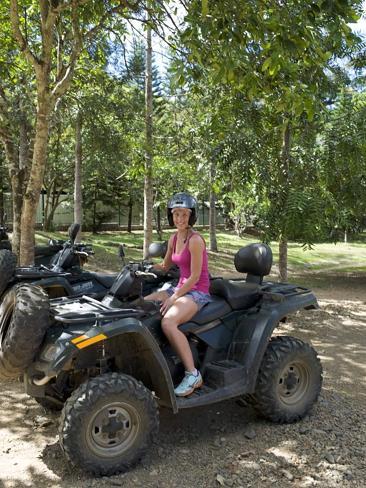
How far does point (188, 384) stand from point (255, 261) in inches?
52.4

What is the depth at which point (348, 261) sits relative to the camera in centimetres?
2122

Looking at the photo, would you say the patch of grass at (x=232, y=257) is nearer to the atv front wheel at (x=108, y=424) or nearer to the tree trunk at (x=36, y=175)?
the tree trunk at (x=36, y=175)

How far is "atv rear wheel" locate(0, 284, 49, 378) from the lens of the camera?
3451mm

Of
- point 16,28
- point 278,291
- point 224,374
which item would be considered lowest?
point 224,374

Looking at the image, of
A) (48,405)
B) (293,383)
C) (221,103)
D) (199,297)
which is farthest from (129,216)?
(199,297)

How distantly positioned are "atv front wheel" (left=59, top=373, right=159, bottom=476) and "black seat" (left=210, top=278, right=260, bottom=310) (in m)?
1.20

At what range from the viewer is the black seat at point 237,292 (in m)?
4.52

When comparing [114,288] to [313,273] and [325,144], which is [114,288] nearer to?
[325,144]

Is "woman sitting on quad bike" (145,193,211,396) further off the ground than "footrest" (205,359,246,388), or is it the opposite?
"woman sitting on quad bike" (145,193,211,396)

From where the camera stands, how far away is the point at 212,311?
437 centimetres

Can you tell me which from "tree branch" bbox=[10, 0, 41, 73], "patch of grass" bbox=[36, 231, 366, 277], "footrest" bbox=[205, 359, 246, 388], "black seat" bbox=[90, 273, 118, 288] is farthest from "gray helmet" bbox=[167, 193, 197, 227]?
"patch of grass" bbox=[36, 231, 366, 277]

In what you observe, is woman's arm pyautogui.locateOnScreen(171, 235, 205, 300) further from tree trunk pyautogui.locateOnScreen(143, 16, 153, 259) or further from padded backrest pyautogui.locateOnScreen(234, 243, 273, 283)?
tree trunk pyautogui.locateOnScreen(143, 16, 153, 259)

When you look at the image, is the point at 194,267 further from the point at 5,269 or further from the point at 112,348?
the point at 5,269

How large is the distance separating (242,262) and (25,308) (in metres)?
2.09
